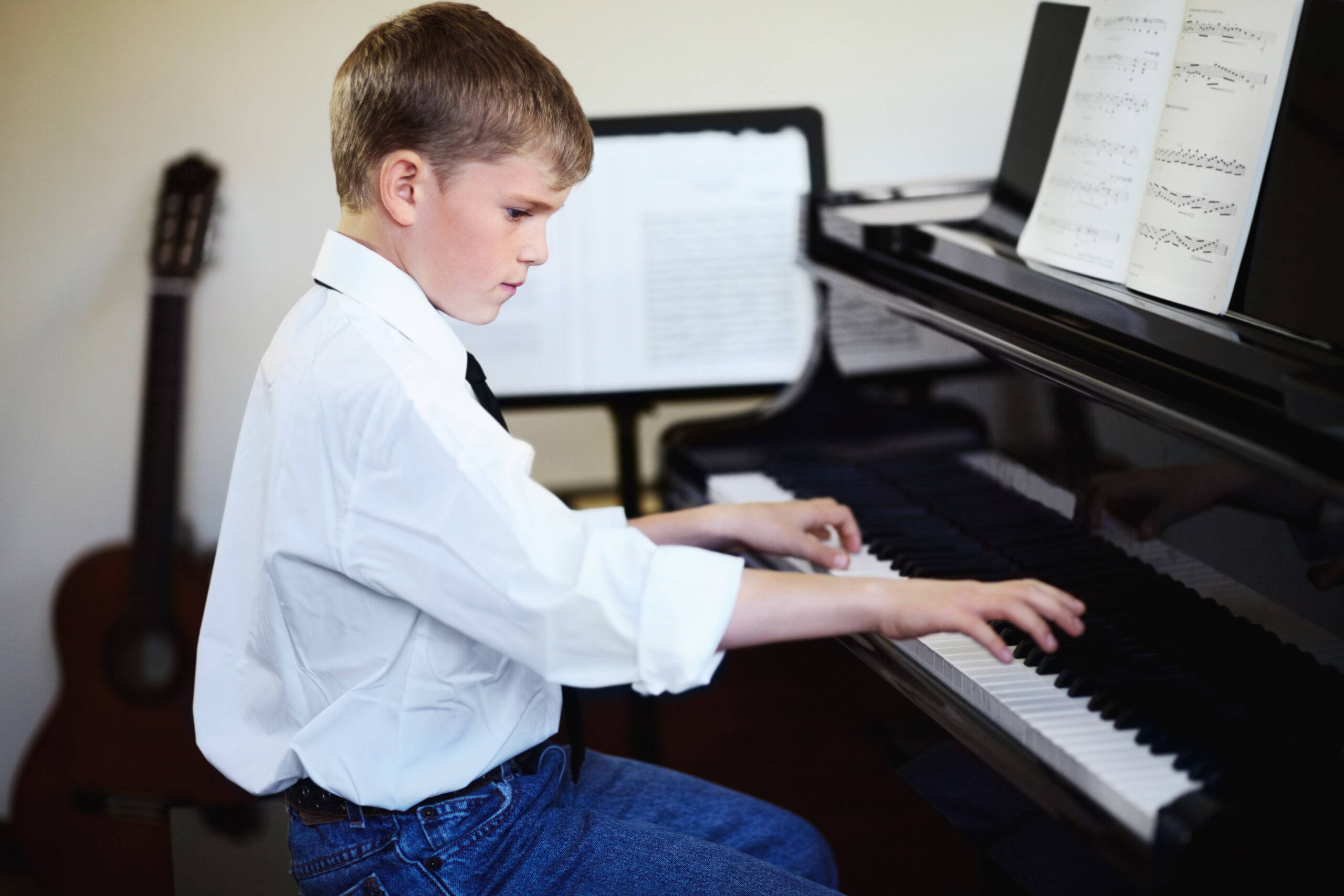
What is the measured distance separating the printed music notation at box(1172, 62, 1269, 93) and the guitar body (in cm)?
197

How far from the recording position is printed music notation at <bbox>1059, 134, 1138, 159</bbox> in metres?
1.48

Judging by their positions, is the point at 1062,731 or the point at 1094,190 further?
the point at 1094,190

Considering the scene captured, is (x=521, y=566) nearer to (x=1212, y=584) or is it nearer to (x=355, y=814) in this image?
(x=355, y=814)

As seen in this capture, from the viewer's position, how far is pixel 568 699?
4.53ft

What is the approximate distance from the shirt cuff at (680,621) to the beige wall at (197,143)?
1.86 metres

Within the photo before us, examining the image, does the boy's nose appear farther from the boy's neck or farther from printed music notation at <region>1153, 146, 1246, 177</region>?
printed music notation at <region>1153, 146, 1246, 177</region>

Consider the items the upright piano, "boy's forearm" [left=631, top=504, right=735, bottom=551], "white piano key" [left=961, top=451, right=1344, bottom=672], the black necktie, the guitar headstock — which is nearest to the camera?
the upright piano

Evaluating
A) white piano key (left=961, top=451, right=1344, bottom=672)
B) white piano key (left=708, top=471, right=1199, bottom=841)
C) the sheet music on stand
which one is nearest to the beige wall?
the sheet music on stand

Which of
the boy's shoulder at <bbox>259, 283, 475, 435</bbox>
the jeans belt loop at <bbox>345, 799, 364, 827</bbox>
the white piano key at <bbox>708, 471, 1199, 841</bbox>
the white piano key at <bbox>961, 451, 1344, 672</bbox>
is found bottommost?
the jeans belt loop at <bbox>345, 799, 364, 827</bbox>

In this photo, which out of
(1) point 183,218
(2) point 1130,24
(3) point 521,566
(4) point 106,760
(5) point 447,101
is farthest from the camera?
(1) point 183,218

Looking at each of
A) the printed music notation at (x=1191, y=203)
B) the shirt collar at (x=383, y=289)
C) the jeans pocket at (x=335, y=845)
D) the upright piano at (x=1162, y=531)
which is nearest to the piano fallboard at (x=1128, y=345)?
the upright piano at (x=1162, y=531)

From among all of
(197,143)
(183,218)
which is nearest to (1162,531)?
(183,218)

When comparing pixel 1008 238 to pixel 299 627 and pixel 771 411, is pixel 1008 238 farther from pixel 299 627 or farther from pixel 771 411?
pixel 299 627

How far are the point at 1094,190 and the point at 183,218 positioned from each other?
70.8 inches
